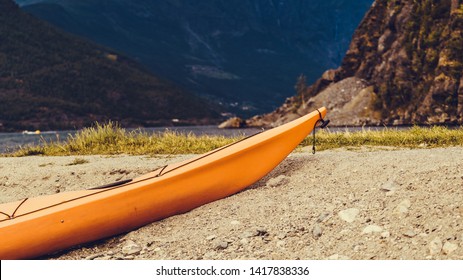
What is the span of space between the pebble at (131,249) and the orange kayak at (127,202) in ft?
2.18

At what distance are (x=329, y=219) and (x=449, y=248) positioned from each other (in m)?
1.82

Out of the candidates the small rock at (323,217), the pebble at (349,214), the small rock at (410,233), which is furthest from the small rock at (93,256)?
the small rock at (410,233)

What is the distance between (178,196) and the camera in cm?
869

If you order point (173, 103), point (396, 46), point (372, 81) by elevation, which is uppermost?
point (396, 46)

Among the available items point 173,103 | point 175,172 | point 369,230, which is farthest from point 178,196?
point 173,103

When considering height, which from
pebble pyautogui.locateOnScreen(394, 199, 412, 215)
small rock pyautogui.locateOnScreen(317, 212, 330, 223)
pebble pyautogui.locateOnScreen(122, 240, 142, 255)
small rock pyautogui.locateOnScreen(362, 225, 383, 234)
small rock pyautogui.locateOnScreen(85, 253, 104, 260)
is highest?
pebble pyautogui.locateOnScreen(394, 199, 412, 215)

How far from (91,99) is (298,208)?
15369 cm

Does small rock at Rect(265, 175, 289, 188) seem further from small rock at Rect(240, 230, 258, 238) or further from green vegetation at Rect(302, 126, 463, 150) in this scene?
green vegetation at Rect(302, 126, 463, 150)

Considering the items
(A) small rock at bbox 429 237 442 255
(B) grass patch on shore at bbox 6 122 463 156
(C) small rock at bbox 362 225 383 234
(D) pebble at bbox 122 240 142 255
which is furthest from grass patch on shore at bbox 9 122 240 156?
(A) small rock at bbox 429 237 442 255

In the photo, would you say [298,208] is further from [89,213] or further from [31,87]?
[31,87]

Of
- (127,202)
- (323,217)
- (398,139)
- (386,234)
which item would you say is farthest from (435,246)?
(398,139)

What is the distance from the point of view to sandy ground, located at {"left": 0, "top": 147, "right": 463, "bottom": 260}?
21.6ft

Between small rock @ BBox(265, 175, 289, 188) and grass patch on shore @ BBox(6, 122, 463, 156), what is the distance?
4393mm

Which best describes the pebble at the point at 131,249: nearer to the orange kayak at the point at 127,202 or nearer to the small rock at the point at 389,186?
the orange kayak at the point at 127,202
